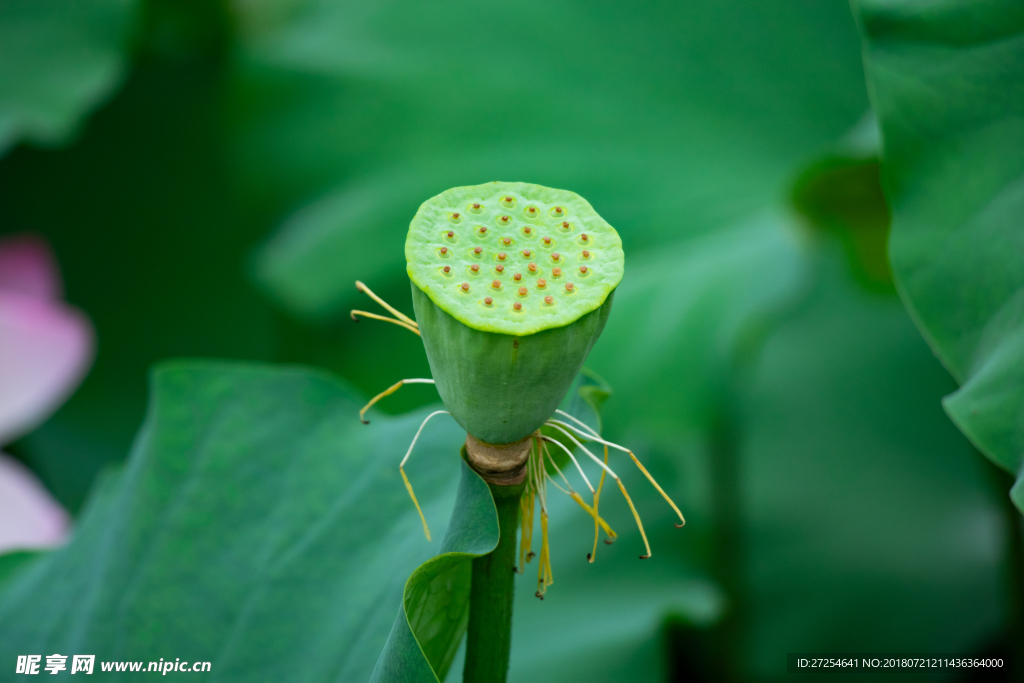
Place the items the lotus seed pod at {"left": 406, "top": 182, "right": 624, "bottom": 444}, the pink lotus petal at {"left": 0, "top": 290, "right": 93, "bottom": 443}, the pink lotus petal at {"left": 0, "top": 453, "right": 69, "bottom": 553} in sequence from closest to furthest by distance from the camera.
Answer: the lotus seed pod at {"left": 406, "top": 182, "right": 624, "bottom": 444} → the pink lotus petal at {"left": 0, "top": 453, "right": 69, "bottom": 553} → the pink lotus petal at {"left": 0, "top": 290, "right": 93, "bottom": 443}

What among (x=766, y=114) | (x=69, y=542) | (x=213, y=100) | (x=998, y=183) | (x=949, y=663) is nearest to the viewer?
(x=998, y=183)

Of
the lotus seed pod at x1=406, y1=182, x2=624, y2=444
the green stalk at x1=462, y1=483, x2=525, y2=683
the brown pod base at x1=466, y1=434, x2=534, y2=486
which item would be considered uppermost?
the lotus seed pod at x1=406, y1=182, x2=624, y2=444

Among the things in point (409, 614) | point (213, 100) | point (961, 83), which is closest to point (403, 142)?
point (213, 100)

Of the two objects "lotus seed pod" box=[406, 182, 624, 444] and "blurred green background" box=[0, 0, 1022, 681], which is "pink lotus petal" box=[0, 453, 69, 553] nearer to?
"blurred green background" box=[0, 0, 1022, 681]

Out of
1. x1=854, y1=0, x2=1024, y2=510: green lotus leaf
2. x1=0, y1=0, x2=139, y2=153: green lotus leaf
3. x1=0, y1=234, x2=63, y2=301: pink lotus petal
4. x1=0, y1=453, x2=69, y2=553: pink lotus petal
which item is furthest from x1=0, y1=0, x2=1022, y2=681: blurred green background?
x1=854, y1=0, x2=1024, y2=510: green lotus leaf

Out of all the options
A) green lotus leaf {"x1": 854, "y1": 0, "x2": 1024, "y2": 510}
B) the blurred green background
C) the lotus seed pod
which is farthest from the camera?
the blurred green background

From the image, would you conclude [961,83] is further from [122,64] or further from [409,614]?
[122,64]

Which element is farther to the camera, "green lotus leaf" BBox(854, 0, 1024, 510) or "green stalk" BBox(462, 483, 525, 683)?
"green lotus leaf" BBox(854, 0, 1024, 510)
